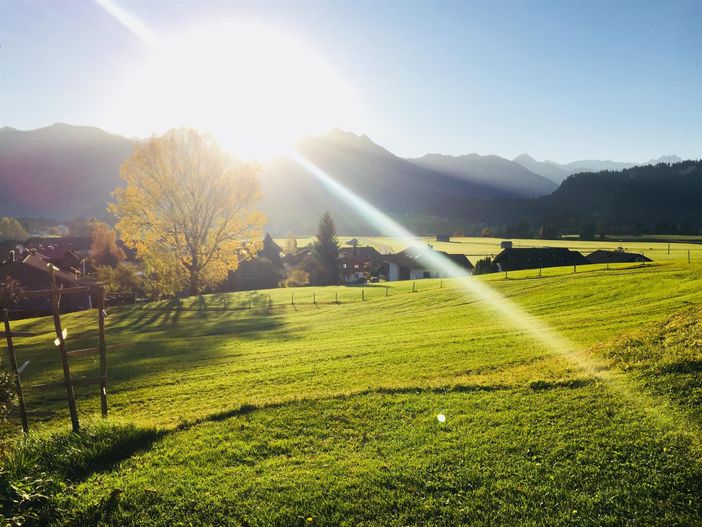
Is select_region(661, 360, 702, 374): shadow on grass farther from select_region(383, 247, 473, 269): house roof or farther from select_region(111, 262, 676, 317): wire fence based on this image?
select_region(383, 247, 473, 269): house roof

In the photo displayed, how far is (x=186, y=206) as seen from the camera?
39.9 metres

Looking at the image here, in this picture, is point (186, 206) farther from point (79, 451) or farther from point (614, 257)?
point (614, 257)

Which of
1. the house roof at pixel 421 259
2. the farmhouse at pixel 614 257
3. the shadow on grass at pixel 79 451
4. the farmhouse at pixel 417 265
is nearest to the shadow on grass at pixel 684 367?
the shadow on grass at pixel 79 451

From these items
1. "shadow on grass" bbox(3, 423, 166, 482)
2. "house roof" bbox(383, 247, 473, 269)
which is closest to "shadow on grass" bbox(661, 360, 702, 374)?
"shadow on grass" bbox(3, 423, 166, 482)

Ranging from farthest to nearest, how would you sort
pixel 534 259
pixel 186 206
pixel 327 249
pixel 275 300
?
pixel 327 249 < pixel 534 259 < pixel 275 300 < pixel 186 206

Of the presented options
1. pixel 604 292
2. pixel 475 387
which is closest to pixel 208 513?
pixel 475 387

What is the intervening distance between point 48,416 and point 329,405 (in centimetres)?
1016

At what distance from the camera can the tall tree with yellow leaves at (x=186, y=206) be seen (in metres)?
38.1

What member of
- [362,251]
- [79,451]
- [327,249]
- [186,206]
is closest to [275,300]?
[186,206]

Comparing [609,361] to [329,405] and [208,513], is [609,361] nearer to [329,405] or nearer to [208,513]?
[329,405]

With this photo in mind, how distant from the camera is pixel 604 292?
28.8 metres

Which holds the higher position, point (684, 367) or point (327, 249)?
point (327, 249)

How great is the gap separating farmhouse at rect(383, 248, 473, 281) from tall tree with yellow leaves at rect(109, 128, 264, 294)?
140 ft

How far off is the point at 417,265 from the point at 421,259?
2319mm
